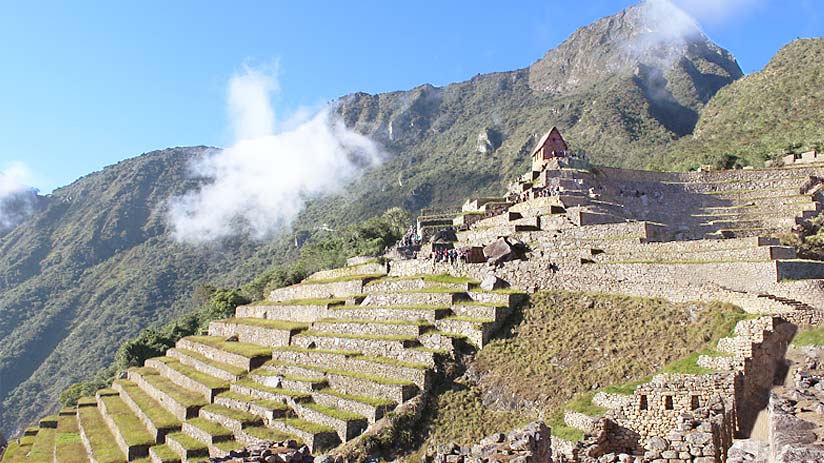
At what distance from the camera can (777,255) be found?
18.9 m

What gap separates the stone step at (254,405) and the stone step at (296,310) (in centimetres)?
570

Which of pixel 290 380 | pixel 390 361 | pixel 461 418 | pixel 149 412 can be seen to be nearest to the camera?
pixel 461 418

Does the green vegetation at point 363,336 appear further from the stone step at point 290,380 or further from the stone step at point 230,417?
the stone step at point 230,417

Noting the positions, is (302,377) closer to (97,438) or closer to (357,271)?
(97,438)

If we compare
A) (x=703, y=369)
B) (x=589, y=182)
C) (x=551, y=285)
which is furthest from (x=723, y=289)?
(x=589, y=182)

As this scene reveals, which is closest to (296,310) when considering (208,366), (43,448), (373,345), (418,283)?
(208,366)

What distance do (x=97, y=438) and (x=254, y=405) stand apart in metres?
9.20

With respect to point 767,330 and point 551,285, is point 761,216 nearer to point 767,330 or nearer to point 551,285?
point 551,285

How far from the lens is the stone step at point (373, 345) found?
20.6 m

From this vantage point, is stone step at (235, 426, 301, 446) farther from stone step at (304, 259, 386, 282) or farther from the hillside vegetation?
the hillside vegetation

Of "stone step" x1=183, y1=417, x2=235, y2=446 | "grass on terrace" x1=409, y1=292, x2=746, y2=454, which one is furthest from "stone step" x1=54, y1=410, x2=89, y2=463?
"grass on terrace" x1=409, y1=292, x2=746, y2=454

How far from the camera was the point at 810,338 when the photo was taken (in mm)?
15414

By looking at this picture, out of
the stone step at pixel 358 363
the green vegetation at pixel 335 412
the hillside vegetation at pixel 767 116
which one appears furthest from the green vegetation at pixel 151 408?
the hillside vegetation at pixel 767 116

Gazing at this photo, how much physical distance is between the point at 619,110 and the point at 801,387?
280ft
